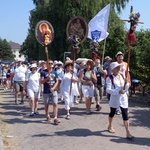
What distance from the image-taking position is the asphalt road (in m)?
7.09

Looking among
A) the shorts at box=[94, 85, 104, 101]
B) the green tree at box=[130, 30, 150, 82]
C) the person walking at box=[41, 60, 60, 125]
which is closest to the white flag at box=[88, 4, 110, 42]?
the green tree at box=[130, 30, 150, 82]

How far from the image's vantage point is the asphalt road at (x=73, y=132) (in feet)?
23.2

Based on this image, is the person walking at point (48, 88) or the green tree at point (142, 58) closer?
the person walking at point (48, 88)

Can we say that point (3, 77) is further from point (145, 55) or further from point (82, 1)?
point (145, 55)

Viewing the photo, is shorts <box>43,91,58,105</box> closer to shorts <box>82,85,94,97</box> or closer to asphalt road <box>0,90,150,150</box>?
asphalt road <box>0,90,150,150</box>

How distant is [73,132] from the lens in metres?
8.23

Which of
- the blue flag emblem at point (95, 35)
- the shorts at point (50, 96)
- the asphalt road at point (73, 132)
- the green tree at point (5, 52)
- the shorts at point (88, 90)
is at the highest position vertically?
the green tree at point (5, 52)

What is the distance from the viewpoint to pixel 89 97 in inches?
425

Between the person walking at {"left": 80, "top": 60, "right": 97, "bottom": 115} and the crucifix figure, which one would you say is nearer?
the crucifix figure

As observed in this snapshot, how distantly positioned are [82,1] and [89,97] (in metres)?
17.9

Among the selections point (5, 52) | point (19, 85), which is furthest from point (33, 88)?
point (5, 52)

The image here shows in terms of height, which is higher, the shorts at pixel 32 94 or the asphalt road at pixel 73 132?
the shorts at pixel 32 94

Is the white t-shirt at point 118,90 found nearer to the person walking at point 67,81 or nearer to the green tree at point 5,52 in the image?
the person walking at point 67,81

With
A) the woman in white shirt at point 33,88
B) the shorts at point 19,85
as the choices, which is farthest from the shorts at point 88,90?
the shorts at point 19,85
